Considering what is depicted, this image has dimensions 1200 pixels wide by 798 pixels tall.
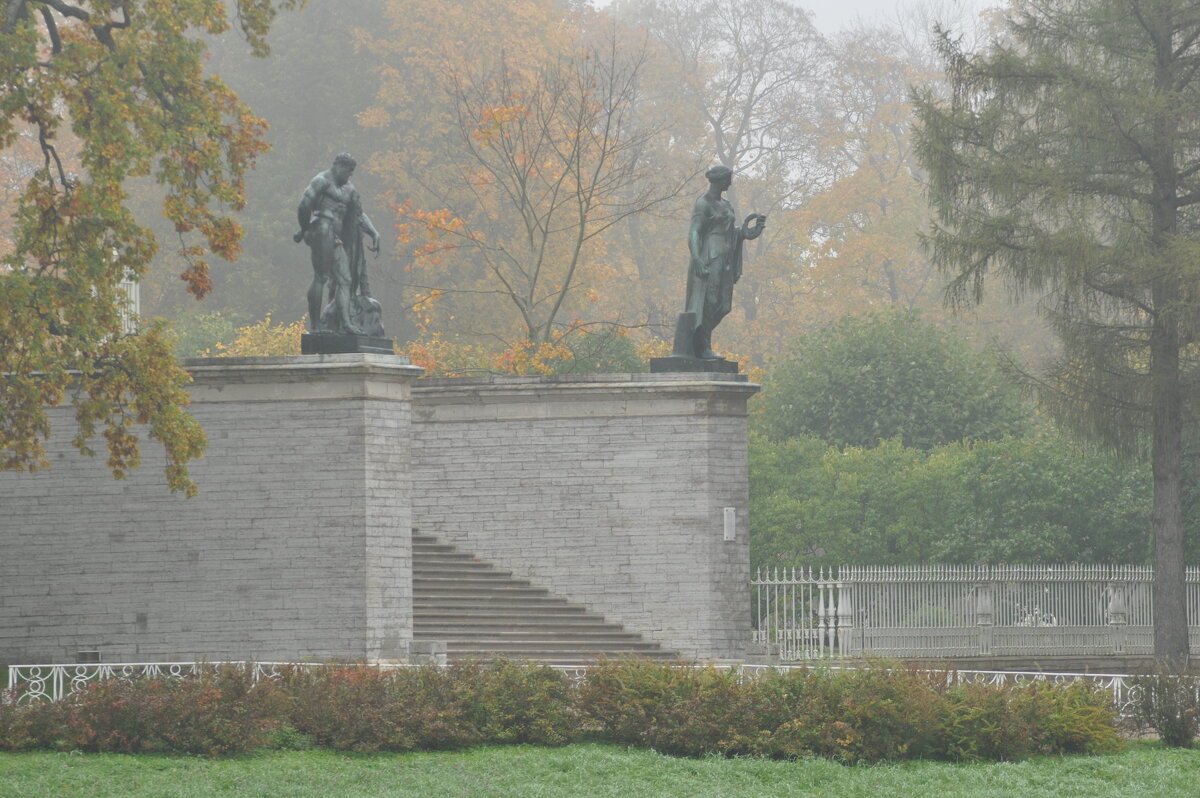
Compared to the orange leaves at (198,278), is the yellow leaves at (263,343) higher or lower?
higher

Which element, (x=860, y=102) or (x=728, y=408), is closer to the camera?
(x=728, y=408)

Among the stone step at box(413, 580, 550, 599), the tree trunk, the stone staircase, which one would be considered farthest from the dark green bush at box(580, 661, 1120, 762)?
the tree trunk

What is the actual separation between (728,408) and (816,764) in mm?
8050

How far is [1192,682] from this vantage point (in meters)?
15.2

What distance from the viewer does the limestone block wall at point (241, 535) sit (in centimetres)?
1873

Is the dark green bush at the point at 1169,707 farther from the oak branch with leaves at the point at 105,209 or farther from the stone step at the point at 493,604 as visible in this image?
the oak branch with leaves at the point at 105,209

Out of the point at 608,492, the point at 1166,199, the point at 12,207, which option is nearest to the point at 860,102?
the point at 12,207

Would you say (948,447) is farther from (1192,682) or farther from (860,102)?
Answer: (860,102)

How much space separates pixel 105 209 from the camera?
1523cm

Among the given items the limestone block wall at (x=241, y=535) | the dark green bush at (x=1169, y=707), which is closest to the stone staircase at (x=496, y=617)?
the limestone block wall at (x=241, y=535)

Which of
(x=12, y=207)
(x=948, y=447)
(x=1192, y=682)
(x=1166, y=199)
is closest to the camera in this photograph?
(x=1192, y=682)

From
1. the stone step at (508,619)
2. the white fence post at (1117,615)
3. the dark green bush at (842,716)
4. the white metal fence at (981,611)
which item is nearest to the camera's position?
the dark green bush at (842,716)

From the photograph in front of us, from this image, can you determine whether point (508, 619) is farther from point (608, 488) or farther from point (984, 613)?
point (984, 613)

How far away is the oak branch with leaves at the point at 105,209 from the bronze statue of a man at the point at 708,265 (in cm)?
645
